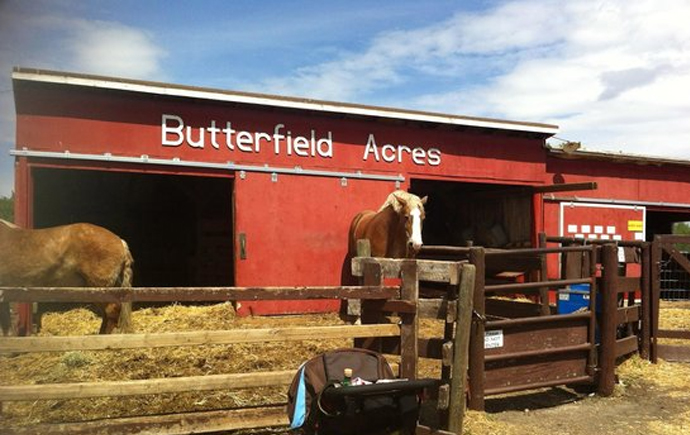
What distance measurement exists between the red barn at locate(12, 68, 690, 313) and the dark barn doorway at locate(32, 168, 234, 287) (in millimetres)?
36

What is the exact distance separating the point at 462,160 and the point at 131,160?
710cm

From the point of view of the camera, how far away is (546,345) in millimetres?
5703

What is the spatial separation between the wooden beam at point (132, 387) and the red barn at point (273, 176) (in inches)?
233

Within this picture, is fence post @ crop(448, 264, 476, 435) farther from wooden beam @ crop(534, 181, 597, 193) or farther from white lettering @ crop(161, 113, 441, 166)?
wooden beam @ crop(534, 181, 597, 193)

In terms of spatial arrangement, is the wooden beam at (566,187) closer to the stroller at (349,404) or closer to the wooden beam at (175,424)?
the wooden beam at (175,424)

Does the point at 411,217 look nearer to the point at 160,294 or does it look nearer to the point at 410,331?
the point at 410,331

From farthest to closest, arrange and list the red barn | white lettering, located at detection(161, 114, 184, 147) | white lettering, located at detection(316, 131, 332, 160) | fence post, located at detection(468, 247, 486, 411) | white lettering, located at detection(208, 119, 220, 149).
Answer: white lettering, located at detection(316, 131, 332, 160) → white lettering, located at detection(208, 119, 220, 149) → white lettering, located at detection(161, 114, 184, 147) → the red barn → fence post, located at detection(468, 247, 486, 411)

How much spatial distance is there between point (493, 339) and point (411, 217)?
12.6ft

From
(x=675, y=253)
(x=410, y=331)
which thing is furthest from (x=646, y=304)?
(x=410, y=331)

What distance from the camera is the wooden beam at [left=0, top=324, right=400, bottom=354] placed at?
3.68 metres

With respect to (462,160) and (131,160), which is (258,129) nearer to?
(131,160)

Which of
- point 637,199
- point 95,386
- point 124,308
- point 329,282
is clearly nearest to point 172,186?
point 329,282

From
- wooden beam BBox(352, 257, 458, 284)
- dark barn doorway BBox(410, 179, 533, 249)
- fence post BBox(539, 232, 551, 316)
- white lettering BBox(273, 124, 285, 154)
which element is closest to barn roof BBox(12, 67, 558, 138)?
white lettering BBox(273, 124, 285, 154)

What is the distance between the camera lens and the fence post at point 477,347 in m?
5.17
